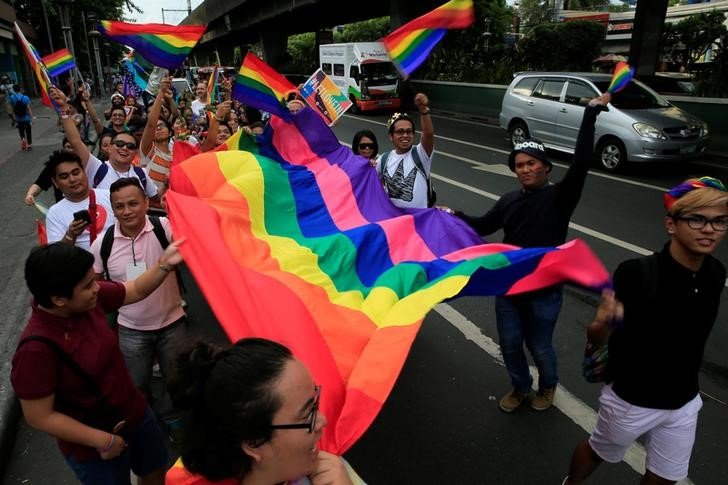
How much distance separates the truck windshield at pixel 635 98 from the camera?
10.6 metres

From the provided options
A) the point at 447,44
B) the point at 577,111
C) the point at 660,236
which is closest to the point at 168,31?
the point at 660,236

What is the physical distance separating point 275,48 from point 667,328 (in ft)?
149

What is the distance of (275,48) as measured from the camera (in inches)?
1716

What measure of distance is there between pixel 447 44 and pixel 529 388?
21716mm

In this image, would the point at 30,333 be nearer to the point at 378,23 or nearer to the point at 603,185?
the point at 603,185

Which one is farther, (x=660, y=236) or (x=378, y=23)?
(x=378, y=23)

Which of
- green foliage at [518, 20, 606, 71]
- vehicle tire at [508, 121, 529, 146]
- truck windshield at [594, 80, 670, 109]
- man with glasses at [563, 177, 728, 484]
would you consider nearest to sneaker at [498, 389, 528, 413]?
man with glasses at [563, 177, 728, 484]

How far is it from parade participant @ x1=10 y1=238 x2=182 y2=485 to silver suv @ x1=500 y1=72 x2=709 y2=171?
30.1 ft

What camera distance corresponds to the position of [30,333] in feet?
6.47

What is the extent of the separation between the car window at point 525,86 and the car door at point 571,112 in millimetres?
1093

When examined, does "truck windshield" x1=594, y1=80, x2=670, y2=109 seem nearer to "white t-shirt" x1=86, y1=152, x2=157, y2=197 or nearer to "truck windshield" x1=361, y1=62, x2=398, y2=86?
"white t-shirt" x1=86, y1=152, x2=157, y2=197

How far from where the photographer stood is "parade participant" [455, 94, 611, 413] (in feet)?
9.80

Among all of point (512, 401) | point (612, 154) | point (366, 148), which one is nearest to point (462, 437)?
point (512, 401)

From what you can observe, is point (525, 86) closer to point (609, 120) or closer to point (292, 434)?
point (609, 120)
